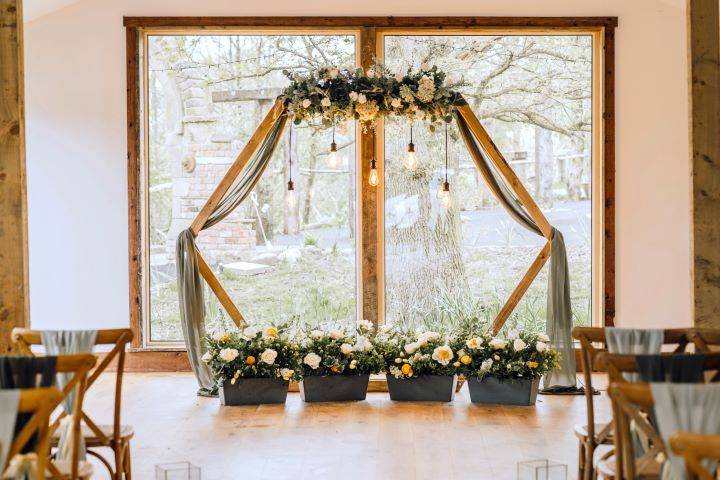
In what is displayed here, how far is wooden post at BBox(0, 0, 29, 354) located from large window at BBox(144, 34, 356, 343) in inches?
130

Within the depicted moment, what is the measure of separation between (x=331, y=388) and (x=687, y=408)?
4197 millimetres

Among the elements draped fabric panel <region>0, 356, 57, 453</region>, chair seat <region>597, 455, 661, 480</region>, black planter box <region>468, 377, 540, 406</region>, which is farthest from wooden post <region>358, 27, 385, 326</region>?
draped fabric panel <region>0, 356, 57, 453</region>

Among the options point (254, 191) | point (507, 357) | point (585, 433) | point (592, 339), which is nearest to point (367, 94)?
point (254, 191)

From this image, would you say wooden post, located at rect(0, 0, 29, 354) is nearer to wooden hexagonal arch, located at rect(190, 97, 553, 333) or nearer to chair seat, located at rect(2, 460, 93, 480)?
chair seat, located at rect(2, 460, 93, 480)

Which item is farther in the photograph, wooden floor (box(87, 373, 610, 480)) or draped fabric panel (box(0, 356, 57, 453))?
wooden floor (box(87, 373, 610, 480))

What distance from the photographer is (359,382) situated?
6738 millimetres

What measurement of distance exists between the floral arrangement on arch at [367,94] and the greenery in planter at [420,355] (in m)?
1.62

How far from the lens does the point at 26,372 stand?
3201mm

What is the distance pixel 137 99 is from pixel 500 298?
3.54 meters

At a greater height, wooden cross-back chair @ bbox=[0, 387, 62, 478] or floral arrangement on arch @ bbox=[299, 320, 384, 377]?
wooden cross-back chair @ bbox=[0, 387, 62, 478]

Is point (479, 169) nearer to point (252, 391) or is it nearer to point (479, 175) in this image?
point (479, 175)

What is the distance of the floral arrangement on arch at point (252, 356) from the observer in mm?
6512

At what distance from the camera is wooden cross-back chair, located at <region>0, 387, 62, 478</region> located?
8.89 ft

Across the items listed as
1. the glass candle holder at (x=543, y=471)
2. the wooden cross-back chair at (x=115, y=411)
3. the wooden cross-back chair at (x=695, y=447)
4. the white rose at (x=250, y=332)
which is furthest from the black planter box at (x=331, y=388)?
the wooden cross-back chair at (x=695, y=447)
